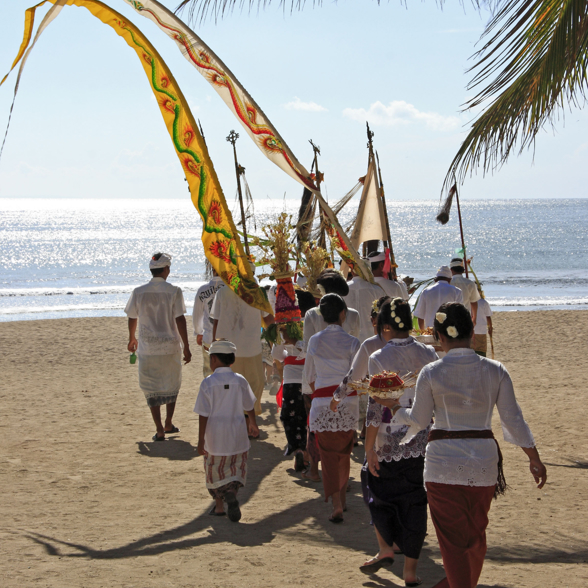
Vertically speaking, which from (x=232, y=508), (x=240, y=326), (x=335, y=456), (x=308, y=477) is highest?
(x=240, y=326)

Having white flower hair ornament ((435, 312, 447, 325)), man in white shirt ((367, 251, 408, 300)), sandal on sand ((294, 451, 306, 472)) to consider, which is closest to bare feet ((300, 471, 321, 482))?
sandal on sand ((294, 451, 306, 472))

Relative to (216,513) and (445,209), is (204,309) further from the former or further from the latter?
(445,209)

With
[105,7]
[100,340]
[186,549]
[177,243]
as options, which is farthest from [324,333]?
[177,243]

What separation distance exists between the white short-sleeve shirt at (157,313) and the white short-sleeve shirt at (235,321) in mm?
575

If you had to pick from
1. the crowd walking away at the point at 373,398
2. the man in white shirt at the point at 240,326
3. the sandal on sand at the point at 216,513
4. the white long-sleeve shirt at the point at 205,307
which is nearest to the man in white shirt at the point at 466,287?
the crowd walking away at the point at 373,398

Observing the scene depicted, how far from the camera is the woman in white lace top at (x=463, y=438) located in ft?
10.4

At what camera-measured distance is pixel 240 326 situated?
6777 millimetres

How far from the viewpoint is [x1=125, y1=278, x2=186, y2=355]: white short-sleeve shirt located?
7.11 metres

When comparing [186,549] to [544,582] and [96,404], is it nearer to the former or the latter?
[544,582]

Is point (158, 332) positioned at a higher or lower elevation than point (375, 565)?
higher

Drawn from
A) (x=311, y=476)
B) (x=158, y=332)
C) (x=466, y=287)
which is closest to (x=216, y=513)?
(x=311, y=476)

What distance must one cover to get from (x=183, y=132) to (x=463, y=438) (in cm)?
354

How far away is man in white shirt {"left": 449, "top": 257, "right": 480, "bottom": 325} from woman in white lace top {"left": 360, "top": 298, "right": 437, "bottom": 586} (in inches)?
170

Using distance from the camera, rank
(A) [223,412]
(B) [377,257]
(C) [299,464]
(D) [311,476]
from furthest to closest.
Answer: (B) [377,257] < (C) [299,464] < (D) [311,476] < (A) [223,412]
